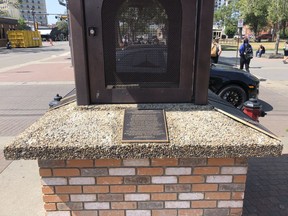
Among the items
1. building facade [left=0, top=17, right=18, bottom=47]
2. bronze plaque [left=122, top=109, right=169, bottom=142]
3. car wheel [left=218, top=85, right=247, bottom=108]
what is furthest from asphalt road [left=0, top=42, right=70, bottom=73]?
bronze plaque [left=122, top=109, right=169, bottom=142]

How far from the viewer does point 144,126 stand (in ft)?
7.22

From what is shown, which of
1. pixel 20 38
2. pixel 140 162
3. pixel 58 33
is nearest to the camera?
pixel 140 162

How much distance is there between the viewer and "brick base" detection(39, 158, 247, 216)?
2150 mm

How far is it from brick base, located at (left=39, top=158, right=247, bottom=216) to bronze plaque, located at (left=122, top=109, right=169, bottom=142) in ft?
0.66

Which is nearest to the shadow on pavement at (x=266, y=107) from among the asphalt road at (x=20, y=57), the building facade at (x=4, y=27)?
the asphalt road at (x=20, y=57)

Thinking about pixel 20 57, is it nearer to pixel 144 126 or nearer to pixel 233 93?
pixel 233 93

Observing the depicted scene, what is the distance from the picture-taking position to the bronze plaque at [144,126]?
2.06 meters

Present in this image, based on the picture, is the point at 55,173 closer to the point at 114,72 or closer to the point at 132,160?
the point at 132,160

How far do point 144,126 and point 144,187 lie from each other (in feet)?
1.60

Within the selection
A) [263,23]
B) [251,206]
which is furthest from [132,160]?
[263,23]

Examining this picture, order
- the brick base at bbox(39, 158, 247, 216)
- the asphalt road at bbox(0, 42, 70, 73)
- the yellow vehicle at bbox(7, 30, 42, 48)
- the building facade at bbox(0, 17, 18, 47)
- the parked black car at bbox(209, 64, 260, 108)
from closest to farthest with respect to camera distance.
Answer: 1. the brick base at bbox(39, 158, 247, 216)
2. the parked black car at bbox(209, 64, 260, 108)
3. the asphalt road at bbox(0, 42, 70, 73)
4. the yellow vehicle at bbox(7, 30, 42, 48)
5. the building facade at bbox(0, 17, 18, 47)

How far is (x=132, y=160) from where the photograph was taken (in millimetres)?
2137

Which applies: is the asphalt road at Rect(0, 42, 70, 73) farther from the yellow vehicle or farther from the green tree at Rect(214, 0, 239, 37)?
the green tree at Rect(214, 0, 239, 37)

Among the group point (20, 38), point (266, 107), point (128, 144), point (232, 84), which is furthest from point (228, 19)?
point (128, 144)
